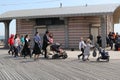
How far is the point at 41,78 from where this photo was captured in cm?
1301

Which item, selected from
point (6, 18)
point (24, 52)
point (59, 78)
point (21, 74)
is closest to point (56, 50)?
point (24, 52)

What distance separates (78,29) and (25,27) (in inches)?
234

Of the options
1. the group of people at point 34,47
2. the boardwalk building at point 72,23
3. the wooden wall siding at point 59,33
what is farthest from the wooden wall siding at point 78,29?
the group of people at point 34,47

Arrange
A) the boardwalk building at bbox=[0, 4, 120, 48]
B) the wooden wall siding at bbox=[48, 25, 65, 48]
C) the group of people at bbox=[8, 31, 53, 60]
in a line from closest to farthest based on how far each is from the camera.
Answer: the group of people at bbox=[8, 31, 53, 60], the boardwalk building at bbox=[0, 4, 120, 48], the wooden wall siding at bbox=[48, 25, 65, 48]

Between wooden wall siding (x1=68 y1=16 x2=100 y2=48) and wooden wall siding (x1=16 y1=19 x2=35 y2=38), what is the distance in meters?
4.33

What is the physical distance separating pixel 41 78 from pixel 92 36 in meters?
19.6

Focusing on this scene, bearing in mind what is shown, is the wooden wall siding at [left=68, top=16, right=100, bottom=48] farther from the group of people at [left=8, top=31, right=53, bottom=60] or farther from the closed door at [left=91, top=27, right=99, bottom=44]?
the group of people at [left=8, top=31, right=53, bottom=60]

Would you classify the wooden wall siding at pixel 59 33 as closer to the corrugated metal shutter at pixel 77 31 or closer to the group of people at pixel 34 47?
the corrugated metal shutter at pixel 77 31

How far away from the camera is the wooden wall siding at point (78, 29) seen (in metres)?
32.9

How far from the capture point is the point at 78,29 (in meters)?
33.1

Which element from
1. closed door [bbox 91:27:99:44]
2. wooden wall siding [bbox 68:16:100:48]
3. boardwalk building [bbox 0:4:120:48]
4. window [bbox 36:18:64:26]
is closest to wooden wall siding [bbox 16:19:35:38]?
boardwalk building [bbox 0:4:120:48]

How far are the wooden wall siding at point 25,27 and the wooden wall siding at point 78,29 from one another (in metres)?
4.33

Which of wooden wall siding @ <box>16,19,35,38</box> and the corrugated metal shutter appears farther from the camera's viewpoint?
wooden wall siding @ <box>16,19,35,38</box>

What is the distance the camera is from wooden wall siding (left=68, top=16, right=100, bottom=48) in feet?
108
